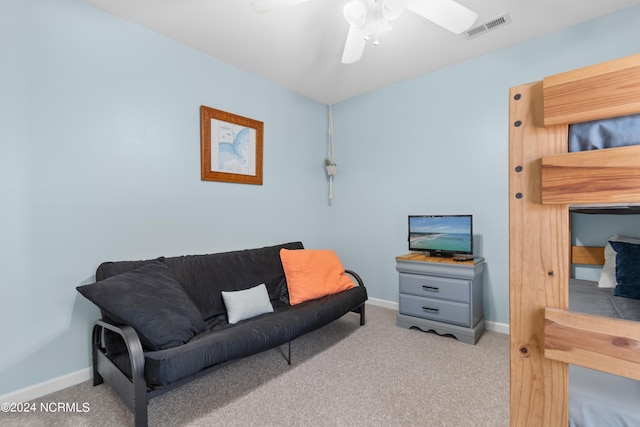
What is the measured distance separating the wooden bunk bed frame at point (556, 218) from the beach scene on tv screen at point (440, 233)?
81.5 inches

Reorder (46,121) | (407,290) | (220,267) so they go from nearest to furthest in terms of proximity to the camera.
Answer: (46,121) → (220,267) → (407,290)

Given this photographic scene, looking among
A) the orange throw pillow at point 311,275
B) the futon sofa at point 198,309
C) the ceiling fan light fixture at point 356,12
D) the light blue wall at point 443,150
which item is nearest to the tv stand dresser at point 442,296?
the light blue wall at point 443,150

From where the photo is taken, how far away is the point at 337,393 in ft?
6.07

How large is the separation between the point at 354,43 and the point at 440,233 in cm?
189

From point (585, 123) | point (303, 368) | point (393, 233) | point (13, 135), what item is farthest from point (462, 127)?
point (13, 135)

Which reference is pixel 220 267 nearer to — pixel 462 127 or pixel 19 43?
pixel 19 43

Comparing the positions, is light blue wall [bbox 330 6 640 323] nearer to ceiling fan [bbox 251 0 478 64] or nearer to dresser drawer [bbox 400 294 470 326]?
dresser drawer [bbox 400 294 470 326]

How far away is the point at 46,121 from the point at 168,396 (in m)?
1.95

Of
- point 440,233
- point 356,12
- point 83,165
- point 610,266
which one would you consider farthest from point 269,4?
point 610,266

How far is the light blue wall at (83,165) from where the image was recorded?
5.86ft

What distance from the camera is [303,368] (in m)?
2.17

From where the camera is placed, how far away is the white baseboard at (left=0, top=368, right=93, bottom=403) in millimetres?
1745

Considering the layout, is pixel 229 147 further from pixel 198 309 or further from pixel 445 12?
pixel 445 12

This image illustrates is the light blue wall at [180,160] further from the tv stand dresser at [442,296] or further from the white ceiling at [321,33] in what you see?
the tv stand dresser at [442,296]
